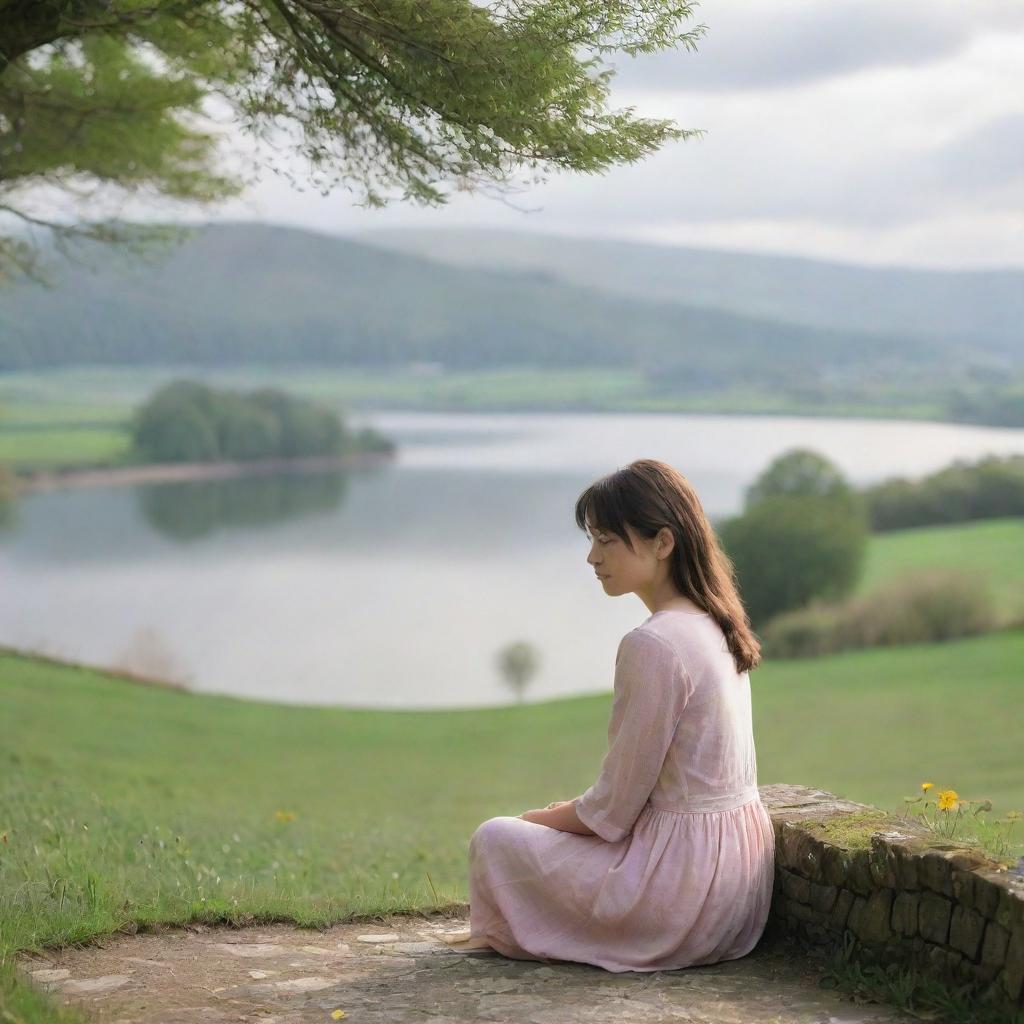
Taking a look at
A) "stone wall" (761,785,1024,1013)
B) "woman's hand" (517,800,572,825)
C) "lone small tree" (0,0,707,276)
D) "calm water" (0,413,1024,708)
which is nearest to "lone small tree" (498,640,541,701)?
"calm water" (0,413,1024,708)

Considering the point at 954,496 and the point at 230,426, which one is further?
the point at 230,426

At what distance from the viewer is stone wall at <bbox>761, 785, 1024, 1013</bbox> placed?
347cm

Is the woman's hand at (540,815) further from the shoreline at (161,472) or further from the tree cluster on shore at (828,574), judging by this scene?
the shoreline at (161,472)

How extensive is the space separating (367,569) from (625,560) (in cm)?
6899

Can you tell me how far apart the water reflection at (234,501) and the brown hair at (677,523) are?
73664mm

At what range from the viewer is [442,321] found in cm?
14675

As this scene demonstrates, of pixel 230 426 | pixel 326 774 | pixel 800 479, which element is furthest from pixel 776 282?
pixel 326 774

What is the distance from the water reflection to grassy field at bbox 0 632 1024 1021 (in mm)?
48863

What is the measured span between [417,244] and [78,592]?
127m

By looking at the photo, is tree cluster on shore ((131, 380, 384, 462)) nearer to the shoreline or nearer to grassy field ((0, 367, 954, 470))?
the shoreline

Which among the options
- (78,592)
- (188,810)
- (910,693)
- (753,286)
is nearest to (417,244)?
(753,286)

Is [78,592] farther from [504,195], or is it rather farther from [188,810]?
[504,195]

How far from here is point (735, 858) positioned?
4164mm

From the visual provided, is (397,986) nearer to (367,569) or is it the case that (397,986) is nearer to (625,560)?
(625,560)
